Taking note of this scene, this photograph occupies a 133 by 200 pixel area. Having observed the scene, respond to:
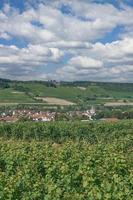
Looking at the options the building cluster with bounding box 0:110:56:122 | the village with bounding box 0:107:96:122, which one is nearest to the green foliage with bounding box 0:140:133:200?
the village with bounding box 0:107:96:122

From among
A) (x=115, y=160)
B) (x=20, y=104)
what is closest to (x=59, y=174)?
(x=115, y=160)

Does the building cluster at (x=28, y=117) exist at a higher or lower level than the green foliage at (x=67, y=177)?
lower

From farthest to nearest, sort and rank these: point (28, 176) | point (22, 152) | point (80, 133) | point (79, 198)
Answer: point (80, 133) → point (22, 152) → point (28, 176) → point (79, 198)

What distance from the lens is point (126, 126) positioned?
87.9m

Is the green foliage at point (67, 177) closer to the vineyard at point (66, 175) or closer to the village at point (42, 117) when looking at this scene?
the vineyard at point (66, 175)

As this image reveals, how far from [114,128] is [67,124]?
8672 mm

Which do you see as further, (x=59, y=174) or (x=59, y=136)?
(x=59, y=136)

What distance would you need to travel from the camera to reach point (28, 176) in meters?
24.0

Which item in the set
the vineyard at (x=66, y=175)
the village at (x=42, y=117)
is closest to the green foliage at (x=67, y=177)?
the vineyard at (x=66, y=175)

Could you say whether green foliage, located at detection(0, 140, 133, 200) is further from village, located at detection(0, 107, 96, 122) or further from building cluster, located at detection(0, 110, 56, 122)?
building cluster, located at detection(0, 110, 56, 122)

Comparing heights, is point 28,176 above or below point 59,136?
above

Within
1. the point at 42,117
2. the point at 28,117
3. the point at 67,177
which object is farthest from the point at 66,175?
the point at 42,117

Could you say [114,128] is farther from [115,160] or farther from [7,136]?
[115,160]

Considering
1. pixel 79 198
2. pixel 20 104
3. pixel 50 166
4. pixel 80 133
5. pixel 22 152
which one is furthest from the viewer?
pixel 20 104
